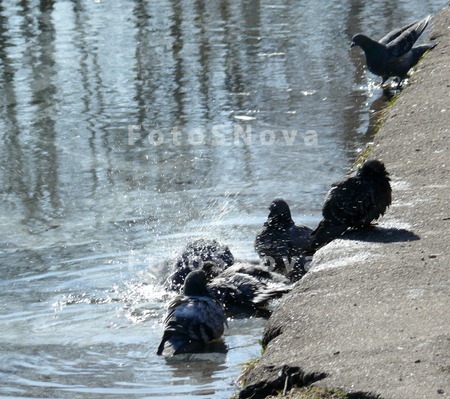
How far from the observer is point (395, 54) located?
32.3 ft

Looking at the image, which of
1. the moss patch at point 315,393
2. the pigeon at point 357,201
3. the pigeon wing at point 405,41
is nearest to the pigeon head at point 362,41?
the pigeon wing at point 405,41

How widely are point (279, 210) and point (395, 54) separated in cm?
386

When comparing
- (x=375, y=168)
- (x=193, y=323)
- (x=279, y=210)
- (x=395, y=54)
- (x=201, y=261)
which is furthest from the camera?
(x=395, y=54)

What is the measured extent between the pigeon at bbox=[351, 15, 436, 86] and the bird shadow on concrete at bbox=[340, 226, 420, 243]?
15.0 ft

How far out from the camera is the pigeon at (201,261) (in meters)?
6.18

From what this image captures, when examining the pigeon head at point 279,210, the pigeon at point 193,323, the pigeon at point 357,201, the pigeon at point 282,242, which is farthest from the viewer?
the pigeon head at point 279,210

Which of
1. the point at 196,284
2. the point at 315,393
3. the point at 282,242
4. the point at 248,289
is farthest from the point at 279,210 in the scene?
the point at 315,393

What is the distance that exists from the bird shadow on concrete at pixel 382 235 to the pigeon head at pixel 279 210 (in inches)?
35.8

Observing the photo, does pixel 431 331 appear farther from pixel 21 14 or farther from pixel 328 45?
pixel 21 14

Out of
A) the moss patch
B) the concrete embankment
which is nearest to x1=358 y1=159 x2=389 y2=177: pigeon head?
the concrete embankment

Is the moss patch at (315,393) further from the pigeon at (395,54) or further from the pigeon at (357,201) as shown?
the pigeon at (395,54)

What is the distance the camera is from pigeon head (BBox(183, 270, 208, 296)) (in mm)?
5543

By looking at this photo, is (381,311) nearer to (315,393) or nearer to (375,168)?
(315,393)

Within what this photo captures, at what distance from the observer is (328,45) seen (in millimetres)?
11711
